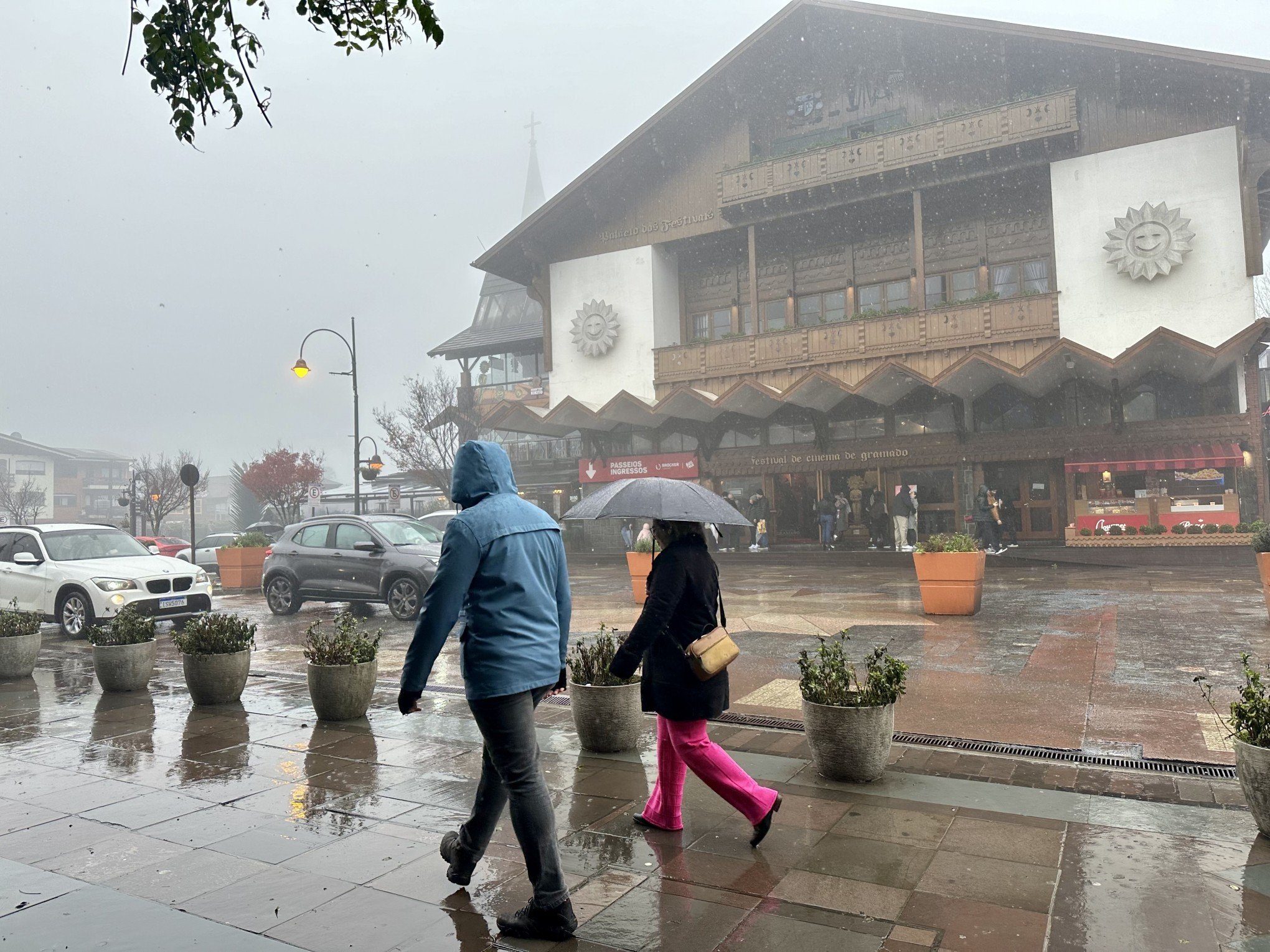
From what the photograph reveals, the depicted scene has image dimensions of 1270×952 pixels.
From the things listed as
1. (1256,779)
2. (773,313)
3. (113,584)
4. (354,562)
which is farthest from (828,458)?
(1256,779)

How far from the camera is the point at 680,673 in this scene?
404 cm

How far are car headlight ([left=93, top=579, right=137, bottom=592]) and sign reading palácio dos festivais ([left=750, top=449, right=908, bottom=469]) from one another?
62.6ft

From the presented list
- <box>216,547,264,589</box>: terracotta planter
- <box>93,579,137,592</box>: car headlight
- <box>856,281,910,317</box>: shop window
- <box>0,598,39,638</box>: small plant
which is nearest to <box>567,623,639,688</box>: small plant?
<box>0,598,39,638</box>: small plant

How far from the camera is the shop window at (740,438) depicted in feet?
92.5

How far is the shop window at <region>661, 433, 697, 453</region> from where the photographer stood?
95.5ft

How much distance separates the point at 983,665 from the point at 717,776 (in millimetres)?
5065

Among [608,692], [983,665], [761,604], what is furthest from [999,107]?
[608,692]

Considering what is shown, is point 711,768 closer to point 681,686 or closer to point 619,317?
point 681,686

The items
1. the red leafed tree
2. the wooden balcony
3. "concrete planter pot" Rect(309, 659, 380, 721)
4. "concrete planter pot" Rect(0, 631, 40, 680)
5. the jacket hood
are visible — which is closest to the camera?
the jacket hood

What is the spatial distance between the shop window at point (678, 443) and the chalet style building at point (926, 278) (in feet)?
0.29

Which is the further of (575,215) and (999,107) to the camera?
(575,215)

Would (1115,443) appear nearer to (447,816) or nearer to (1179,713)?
(1179,713)

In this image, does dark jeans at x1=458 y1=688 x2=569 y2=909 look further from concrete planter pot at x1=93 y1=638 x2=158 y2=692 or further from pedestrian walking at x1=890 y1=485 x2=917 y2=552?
pedestrian walking at x1=890 y1=485 x2=917 y2=552

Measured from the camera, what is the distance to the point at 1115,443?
74.5ft
